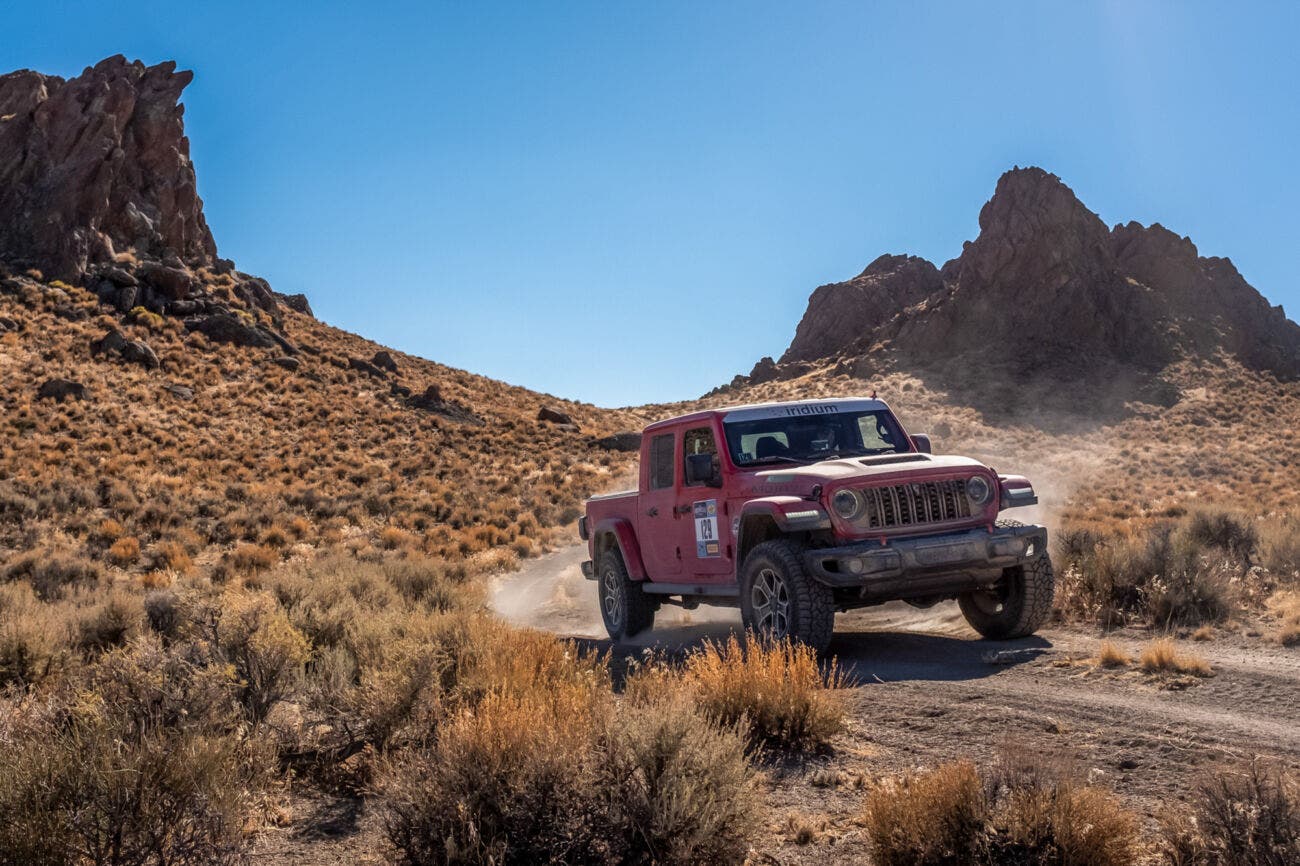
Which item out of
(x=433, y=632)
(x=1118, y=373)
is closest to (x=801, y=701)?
(x=433, y=632)

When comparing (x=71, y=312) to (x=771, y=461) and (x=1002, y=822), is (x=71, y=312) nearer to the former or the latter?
(x=771, y=461)

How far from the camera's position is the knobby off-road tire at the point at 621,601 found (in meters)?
10.5

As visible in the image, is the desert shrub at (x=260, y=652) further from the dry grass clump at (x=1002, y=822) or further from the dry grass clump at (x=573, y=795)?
the dry grass clump at (x=1002, y=822)

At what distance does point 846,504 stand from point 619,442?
110 feet

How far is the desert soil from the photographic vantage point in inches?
164

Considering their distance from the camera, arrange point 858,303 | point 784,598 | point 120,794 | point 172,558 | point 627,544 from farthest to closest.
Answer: point 858,303 < point 172,558 < point 627,544 < point 784,598 < point 120,794

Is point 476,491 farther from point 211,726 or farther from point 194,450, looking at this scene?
point 211,726

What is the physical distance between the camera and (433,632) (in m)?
7.15

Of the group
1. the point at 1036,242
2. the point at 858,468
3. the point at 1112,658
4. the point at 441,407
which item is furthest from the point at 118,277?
the point at 1036,242

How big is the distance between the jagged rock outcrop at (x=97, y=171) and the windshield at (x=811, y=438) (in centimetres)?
4428

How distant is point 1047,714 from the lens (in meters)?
5.52

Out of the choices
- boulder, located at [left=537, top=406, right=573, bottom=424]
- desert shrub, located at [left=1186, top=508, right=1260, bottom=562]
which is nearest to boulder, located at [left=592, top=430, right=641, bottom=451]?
boulder, located at [left=537, top=406, right=573, bottom=424]

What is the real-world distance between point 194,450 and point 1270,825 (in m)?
31.9

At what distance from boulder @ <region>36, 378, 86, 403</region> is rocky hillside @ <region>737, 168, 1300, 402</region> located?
166 feet
